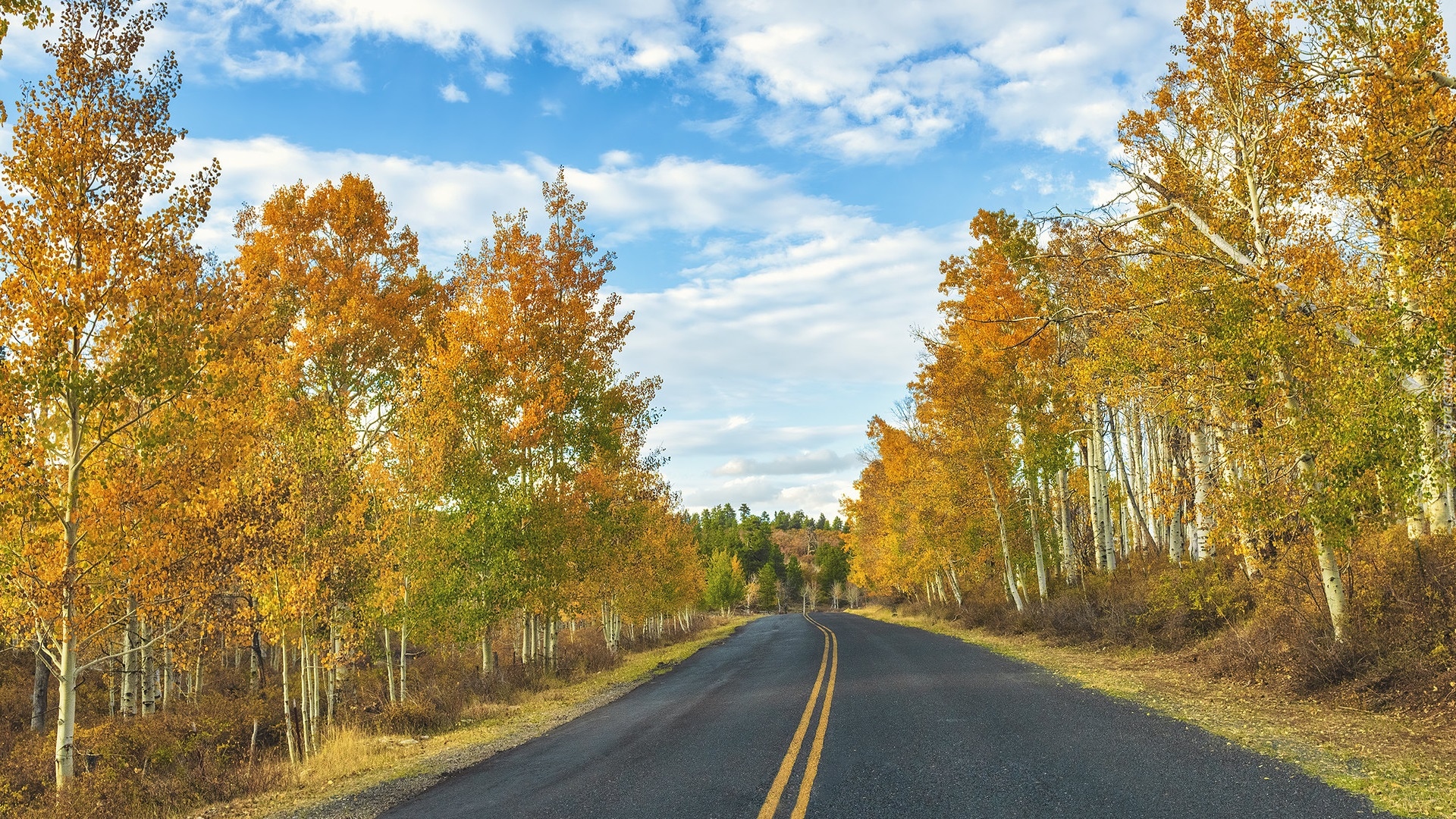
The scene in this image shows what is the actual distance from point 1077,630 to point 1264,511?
1110cm

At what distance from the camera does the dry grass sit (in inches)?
360

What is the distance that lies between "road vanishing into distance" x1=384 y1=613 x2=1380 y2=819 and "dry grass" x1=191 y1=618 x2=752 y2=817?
0.93 m

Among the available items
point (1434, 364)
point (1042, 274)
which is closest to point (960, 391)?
point (1042, 274)

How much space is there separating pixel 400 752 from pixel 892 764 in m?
8.34

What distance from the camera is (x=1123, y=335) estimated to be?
13.4m

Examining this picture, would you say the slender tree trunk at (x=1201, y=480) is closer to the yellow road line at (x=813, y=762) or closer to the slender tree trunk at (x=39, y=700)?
the yellow road line at (x=813, y=762)

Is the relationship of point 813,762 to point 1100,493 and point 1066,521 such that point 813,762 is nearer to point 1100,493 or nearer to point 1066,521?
point 1066,521

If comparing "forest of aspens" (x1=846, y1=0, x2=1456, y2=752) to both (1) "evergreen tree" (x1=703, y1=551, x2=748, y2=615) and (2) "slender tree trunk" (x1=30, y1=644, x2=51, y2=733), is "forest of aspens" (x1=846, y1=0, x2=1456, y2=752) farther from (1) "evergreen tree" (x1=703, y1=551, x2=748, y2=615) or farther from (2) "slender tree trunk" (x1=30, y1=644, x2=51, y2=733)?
(1) "evergreen tree" (x1=703, y1=551, x2=748, y2=615)

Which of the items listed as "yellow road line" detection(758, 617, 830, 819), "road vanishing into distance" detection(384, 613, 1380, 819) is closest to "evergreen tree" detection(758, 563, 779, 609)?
"road vanishing into distance" detection(384, 613, 1380, 819)

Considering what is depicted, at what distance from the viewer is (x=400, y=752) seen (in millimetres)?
11930

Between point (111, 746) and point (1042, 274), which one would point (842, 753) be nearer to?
point (111, 746)

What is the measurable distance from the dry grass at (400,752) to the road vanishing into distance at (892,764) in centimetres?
93

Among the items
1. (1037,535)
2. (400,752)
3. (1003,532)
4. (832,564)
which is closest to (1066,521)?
(1037,535)

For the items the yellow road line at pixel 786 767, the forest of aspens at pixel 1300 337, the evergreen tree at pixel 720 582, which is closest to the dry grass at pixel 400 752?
the yellow road line at pixel 786 767
